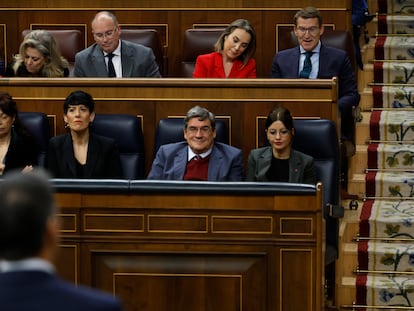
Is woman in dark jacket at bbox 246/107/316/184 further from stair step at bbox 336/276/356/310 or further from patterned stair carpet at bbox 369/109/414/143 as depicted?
patterned stair carpet at bbox 369/109/414/143

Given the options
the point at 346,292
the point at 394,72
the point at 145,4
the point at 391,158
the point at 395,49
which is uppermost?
the point at 145,4

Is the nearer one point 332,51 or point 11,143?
point 11,143

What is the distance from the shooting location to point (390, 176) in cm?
440

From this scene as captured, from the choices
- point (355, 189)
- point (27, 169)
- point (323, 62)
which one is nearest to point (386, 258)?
point (355, 189)

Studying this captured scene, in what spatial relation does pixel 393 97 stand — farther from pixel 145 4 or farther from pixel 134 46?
pixel 134 46

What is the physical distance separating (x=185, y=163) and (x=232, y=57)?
2.28 feet

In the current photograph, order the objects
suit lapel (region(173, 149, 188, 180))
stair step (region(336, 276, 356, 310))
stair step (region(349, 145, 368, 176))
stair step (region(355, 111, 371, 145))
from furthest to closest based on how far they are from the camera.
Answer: stair step (region(355, 111, 371, 145)), stair step (region(349, 145, 368, 176)), stair step (region(336, 276, 356, 310)), suit lapel (region(173, 149, 188, 180))

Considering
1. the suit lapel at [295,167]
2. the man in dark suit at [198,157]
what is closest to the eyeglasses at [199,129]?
the man in dark suit at [198,157]

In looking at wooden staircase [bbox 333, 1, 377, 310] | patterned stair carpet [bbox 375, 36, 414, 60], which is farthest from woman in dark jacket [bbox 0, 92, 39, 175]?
patterned stair carpet [bbox 375, 36, 414, 60]

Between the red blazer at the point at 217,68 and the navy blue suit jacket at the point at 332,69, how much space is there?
171 mm

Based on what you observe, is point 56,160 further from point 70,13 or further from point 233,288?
point 70,13

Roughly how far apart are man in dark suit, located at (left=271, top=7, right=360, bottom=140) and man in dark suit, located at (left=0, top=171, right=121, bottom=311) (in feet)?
9.75

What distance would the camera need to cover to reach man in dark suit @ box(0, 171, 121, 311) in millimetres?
1188

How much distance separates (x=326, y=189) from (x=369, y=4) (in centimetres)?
226
